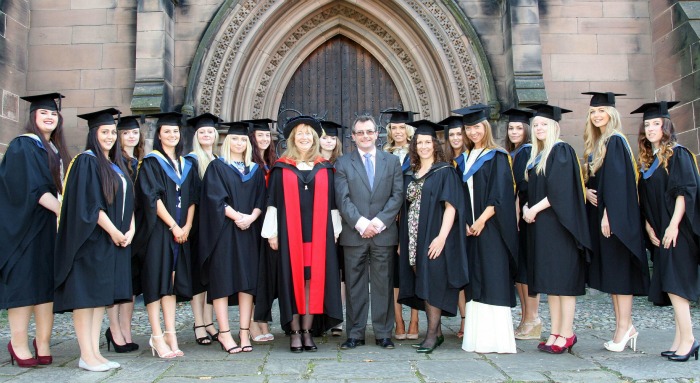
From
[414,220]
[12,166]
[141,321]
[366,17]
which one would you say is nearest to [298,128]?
[414,220]

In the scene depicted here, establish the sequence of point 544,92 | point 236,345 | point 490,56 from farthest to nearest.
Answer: point 490,56
point 544,92
point 236,345

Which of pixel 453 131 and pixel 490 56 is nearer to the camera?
pixel 453 131

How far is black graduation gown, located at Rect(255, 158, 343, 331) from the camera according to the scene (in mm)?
4867

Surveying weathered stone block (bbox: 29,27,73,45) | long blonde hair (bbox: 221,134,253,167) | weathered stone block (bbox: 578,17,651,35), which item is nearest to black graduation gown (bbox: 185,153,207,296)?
long blonde hair (bbox: 221,134,253,167)

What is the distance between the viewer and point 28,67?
340 inches

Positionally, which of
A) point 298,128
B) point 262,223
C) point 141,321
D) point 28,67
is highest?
point 28,67

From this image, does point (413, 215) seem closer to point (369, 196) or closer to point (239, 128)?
point (369, 196)

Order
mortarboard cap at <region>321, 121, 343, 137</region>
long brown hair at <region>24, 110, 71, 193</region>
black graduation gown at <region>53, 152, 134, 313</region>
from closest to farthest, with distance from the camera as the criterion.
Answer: black graduation gown at <region>53, 152, 134, 313</region> → long brown hair at <region>24, 110, 71, 193</region> → mortarboard cap at <region>321, 121, 343, 137</region>

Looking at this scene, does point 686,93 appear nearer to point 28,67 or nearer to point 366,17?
point 366,17

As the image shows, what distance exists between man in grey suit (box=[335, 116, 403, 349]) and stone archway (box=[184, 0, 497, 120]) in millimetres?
3859

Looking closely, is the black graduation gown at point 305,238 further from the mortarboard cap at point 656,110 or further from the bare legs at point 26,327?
the mortarboard cap at point 656,110

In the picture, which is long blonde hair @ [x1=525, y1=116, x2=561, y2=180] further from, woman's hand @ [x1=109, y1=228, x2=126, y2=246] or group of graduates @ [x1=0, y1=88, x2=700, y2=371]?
woman's hand @ [x1=109, y1=228, x2=126, y2=246]

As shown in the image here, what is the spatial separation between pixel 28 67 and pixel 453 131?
21.9 feet

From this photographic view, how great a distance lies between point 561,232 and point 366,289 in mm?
1663
